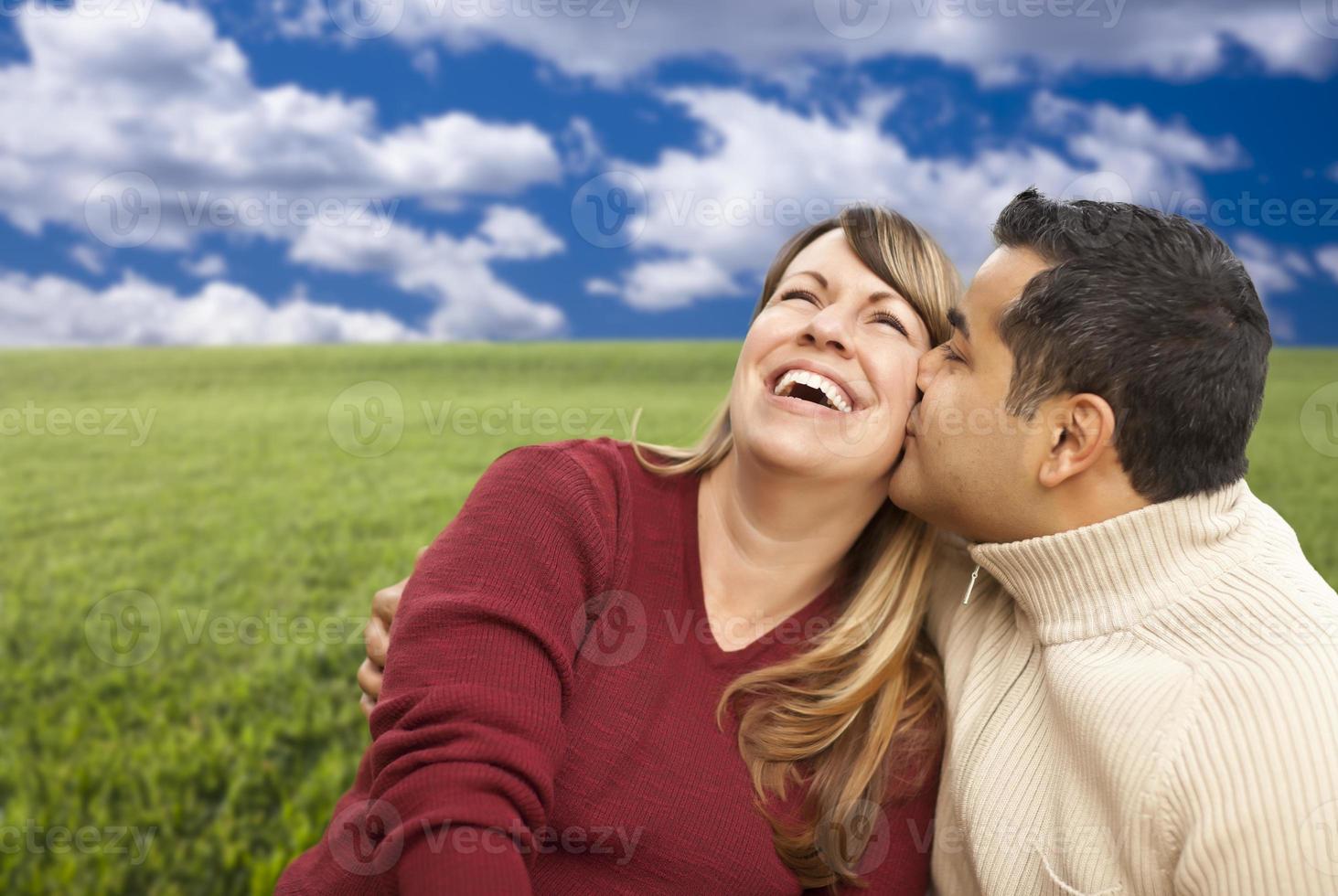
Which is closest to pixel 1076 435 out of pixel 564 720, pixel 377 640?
pixel 564 720

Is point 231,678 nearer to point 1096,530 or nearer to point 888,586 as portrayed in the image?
point 888,586

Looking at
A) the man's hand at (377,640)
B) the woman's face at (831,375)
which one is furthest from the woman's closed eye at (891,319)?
the man's hand at (377,640)

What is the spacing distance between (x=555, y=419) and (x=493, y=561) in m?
14.8

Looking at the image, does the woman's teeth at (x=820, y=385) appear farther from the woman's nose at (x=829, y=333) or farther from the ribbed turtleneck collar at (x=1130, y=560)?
the ribbed turtleneck collar at (x=1130, y=560)

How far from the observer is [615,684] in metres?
2.51

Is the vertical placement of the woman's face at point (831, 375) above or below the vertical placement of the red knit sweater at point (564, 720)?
above

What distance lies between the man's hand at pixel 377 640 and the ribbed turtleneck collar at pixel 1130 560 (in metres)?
1.68

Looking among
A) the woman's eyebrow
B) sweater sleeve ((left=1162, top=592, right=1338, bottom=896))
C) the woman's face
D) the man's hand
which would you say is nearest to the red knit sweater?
the woman's face

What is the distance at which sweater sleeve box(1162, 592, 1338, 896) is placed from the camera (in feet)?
5.79

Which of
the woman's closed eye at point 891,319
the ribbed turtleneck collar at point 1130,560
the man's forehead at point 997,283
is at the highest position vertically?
the man's forehead at point 997,283

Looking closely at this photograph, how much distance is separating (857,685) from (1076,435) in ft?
2.79

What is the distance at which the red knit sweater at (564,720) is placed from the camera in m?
2.01

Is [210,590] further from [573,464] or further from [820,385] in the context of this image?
[820,385]

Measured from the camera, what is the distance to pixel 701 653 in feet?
8.82
